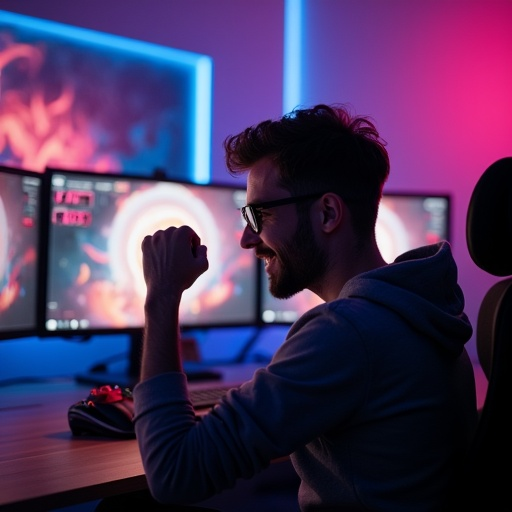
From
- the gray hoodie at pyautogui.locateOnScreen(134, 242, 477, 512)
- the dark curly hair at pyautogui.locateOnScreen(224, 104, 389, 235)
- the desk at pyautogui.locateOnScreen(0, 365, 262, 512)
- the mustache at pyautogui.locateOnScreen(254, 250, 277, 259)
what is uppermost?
the dark curly hair at pyautogui.locateOnScreen(224, 104, 389, 235)

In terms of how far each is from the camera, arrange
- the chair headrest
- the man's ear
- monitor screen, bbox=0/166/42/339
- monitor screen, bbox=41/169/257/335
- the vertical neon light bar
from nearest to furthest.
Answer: the chair headrest, the man's ear, monitor screen, bbox=0/166/42/339, monitor screen, bbox=41/169/257/335, the vertical neon light bar

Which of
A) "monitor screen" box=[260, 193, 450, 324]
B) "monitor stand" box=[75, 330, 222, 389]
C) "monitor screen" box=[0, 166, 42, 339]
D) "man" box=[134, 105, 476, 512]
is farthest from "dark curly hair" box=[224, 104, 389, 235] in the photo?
"monitor screen" box=[260, 193, 450, 324]

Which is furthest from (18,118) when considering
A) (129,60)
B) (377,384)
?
(377,384)

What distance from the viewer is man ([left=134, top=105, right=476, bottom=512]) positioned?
1.00 m

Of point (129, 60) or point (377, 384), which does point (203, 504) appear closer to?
point (377, 384)

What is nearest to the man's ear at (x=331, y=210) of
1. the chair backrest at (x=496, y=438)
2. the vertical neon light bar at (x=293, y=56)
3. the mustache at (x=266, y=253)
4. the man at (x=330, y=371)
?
the man at (x=330, y=371)

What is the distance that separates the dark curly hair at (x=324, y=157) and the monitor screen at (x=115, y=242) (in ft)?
2.51

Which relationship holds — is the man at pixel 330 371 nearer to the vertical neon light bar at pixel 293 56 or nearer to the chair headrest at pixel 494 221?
the chair headrest at pixel 494 221

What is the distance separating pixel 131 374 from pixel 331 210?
3.39 feet

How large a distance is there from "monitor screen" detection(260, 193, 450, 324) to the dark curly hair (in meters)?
1.09

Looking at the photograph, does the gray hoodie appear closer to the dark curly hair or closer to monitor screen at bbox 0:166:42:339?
the dark curly hair

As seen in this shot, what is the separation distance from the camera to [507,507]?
1.04 m

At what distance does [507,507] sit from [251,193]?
639 millimetres

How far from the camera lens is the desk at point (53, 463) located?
1046 mm
